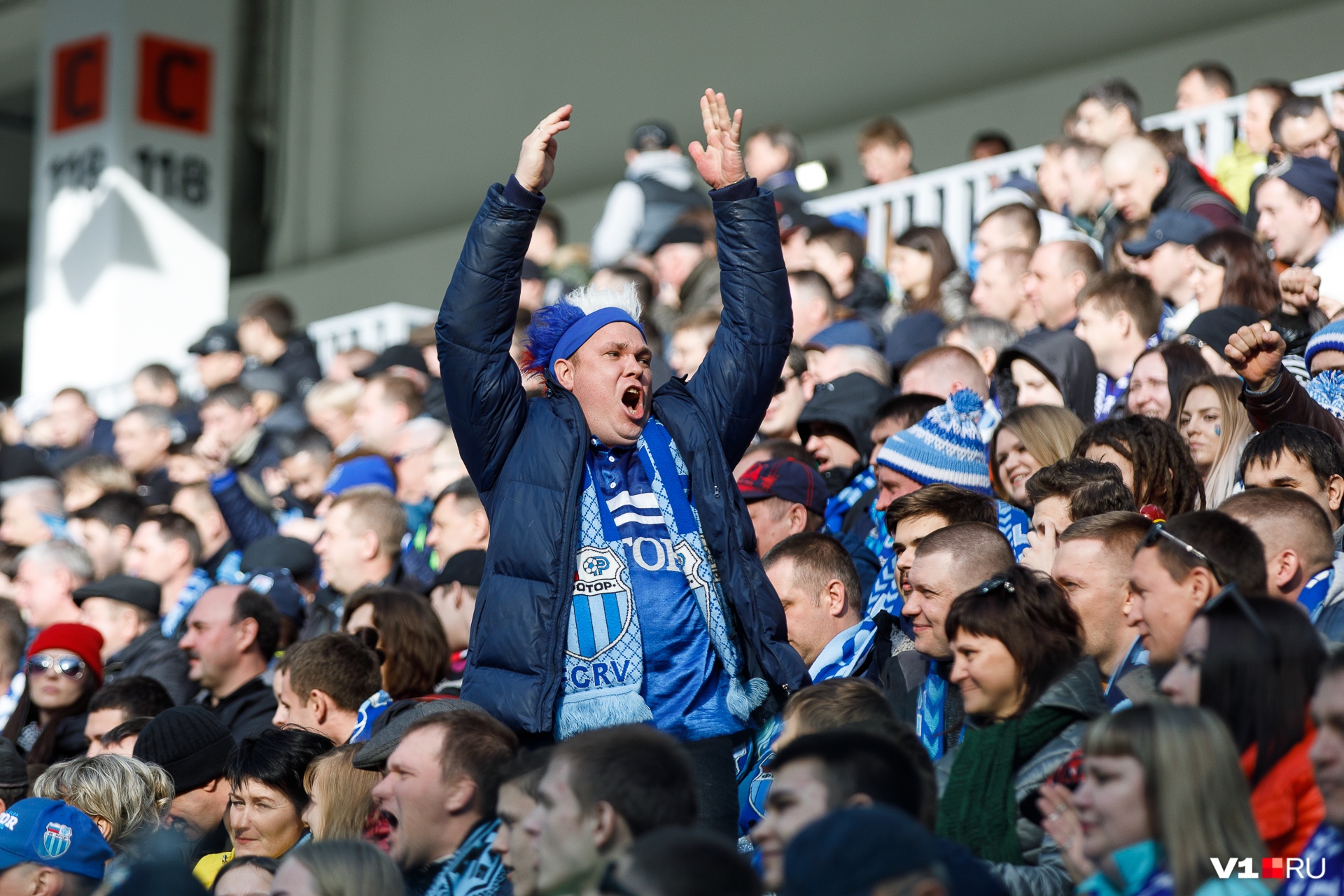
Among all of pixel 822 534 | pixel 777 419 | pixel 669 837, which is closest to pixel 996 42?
pixel 777 419

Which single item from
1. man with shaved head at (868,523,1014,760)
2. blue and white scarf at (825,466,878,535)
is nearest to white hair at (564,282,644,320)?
man with shaved head at (868,523,1014,760)

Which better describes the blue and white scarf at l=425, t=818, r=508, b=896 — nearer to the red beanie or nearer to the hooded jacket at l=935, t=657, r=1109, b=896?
the hooded jacket at l=935, t=657, r=1109, b=896

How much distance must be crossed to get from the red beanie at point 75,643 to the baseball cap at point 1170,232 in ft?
13.8

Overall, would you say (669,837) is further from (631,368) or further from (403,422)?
(403,422)

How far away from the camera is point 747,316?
400cm

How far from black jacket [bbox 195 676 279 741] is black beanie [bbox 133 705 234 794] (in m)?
0.62

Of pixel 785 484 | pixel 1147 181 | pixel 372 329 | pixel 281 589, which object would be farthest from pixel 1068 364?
pixel 372 329

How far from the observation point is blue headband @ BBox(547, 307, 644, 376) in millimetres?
3928

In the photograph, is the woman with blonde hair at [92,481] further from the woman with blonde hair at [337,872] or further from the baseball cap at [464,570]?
the woman with blonde hair at [337,872]

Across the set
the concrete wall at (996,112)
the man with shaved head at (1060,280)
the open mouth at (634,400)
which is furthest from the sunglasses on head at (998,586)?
the concrete wall at (996,112)

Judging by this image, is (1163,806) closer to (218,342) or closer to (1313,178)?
(1313,178)

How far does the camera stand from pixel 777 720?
381 cm

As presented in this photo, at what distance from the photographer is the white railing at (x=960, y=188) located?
9.23 m

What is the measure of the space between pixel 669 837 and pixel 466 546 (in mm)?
3633
